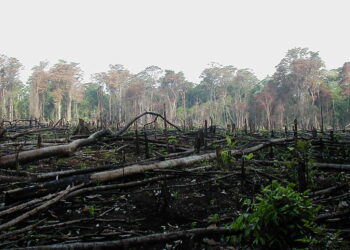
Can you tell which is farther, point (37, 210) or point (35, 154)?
point (35, 154)

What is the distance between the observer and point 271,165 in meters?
5.37

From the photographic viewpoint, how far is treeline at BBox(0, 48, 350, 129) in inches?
1527

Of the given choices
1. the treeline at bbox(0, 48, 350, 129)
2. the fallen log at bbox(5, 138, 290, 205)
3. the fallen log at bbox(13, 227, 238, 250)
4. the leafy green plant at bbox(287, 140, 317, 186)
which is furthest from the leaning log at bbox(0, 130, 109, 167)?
the treeline at bbox(0, 48, 350, 129)

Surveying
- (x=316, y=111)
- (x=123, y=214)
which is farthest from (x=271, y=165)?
(x=316, y=111)

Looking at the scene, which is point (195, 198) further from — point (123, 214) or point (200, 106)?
point (200, 106)

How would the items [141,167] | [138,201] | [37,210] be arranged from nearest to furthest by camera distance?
1. [37,210]
2. [138,201]
3. [141,167]

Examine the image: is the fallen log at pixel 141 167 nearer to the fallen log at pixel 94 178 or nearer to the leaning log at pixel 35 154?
the fallen log at pixel 94 178

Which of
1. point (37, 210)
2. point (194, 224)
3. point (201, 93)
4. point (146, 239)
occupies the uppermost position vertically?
point (201, 93)

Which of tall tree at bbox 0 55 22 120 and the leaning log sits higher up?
tall tree at bbox 0 55 22 120

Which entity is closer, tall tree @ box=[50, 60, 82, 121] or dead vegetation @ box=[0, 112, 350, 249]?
dead vegetation @ box=[0, 112, 350, 249]

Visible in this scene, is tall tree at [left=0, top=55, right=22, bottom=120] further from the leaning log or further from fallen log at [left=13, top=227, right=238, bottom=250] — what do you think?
fallen log at [left=13, top=227, right=238, bottom=250]

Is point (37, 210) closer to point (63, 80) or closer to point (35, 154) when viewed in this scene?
point (35, 154)

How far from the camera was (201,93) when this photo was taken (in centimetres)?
5859

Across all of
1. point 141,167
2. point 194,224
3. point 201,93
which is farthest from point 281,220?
point 201,93
